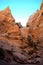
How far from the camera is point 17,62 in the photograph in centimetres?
3950

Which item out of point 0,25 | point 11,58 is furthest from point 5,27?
point 11,58

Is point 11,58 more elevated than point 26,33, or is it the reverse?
point 26,33

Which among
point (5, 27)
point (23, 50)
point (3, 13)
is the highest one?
point (3, 13)

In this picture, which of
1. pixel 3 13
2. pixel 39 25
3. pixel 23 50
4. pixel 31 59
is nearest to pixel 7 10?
pixel 3 13

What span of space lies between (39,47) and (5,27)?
9.25 metres

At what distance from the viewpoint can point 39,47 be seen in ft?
149

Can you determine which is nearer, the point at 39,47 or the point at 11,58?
the point at 11,58

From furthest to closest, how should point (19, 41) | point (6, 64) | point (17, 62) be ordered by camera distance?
point (19, 41) → point (17, 62) → point (6, 64)

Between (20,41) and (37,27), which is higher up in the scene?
(37,27)

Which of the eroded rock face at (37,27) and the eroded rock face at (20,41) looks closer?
the eroded rock face at (20,41)

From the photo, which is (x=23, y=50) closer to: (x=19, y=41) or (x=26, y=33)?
(x=19, y=41)

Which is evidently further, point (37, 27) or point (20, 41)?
point (37, 27)

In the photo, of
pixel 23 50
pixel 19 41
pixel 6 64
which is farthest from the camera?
pixel 19 41

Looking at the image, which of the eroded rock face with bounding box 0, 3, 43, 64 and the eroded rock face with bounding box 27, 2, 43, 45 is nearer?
the eroded rock face with bounding box 0, 3, 43, 64
